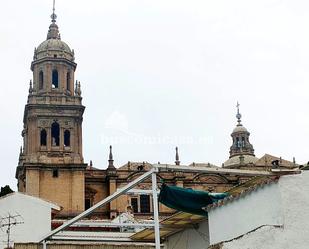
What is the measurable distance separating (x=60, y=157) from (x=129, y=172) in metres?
6.25

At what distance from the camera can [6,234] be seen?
31.3 metres

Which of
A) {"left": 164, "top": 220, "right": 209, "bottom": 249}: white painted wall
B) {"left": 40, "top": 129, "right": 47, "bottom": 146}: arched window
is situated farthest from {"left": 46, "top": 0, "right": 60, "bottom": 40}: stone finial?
{"left": 164, "top": 220, "right": 209, "bottom": 249}: white painted wall

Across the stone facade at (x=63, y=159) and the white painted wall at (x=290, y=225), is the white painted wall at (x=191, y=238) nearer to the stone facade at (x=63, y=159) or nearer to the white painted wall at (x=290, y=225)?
the white painted wall at (x=290, y=225)

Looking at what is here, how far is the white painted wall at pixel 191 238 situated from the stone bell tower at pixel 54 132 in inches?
1233

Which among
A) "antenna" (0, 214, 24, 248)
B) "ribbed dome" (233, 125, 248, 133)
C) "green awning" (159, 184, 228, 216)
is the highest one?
"ribbed dome" (233, 125, 248, 133)

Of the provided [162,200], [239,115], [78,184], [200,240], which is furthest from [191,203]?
[239,115]

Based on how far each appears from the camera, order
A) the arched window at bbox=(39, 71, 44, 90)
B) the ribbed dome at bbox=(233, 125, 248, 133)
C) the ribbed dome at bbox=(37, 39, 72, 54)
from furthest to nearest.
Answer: the ribbed dome at bbox=(233, 125, 248, 133) < the ribbed dome at bbox=(37, 39, 72, 54) < the arched window at bbox=(39, 71, 44, 90)

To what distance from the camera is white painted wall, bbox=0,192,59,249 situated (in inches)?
1315

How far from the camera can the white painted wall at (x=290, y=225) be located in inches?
493

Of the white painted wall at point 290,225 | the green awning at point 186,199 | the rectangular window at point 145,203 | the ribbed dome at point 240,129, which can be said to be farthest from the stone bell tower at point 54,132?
the white painted wall at point 290,225

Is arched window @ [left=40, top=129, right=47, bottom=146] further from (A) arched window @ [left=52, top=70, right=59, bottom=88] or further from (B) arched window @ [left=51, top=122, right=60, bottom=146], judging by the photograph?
(A) arched window @ [left=52, top=70, right=59, bottom=88]

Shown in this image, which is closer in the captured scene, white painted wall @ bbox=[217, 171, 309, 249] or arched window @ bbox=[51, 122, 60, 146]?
white painted wall @ bbox=[217, 171, 309, 249]

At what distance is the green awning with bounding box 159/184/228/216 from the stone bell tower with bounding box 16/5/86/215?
3528 centimetres

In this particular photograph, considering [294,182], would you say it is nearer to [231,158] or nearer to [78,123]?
[78,123]
